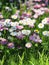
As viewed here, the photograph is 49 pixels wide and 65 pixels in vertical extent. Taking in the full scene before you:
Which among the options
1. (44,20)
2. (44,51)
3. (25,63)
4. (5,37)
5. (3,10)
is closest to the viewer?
(25,63)

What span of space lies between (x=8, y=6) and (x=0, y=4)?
151 millimetres

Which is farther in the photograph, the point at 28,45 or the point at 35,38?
the point at 35,38

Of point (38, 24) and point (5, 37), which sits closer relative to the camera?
point (5, 37)

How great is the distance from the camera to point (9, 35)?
4062 mm

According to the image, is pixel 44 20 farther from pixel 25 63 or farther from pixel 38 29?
pixel 25 63

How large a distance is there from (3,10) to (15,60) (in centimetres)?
152

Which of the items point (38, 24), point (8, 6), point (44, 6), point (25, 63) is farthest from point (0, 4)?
point (25, 63)

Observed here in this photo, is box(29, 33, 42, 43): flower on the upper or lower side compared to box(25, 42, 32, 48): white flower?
upper

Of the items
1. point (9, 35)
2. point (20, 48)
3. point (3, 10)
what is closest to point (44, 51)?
point (20, 48)

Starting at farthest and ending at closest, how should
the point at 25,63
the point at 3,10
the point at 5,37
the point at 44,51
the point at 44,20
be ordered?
the point at 3,10 → the point at 44,20 → the point at 5,37 → the point at 44,51 → the point at 25,63

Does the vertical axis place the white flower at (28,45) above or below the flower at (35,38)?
below

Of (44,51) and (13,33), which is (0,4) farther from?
(44,51)

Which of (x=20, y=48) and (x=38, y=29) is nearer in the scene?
(x=20, y=48)

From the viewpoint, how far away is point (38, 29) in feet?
13.8
